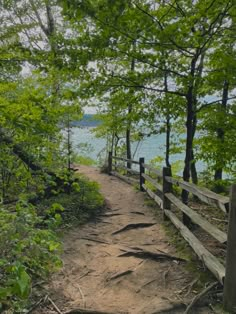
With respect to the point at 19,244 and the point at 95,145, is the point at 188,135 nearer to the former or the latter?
the point at 19,244

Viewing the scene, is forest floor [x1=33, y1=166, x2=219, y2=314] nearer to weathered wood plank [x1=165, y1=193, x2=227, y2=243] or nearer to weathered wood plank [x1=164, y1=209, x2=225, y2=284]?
weathered wood plank [x1=164, y1=209, x2=225, y2=284]

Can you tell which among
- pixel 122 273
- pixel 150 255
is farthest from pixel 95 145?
pixel 122 273

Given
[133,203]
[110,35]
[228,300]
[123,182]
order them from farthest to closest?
[123,182] < [133,203] < [110,35] < [228,300]

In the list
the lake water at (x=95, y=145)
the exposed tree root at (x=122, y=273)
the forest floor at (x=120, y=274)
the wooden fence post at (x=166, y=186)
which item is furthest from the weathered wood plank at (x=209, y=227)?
the lake water at (x=95, y=145)

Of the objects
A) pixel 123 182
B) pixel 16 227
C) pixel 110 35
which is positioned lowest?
pixel 123 182

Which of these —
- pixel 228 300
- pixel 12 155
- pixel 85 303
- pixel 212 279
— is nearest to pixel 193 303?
pixel 228 300

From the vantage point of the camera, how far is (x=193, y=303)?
9.66ft

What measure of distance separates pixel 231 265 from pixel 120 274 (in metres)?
1.55

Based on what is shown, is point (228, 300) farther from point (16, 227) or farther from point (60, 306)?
point (16, 227)

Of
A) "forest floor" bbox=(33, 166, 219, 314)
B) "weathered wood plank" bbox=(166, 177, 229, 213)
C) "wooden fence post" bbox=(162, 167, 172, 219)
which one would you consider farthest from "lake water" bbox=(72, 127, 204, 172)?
"weathered wood plank" bbox=(166, 177, 229, 213)

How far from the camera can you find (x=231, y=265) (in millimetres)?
2775

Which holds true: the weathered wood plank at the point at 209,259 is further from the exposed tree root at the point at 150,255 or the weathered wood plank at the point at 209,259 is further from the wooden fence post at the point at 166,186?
the wooden fence post at the point at 166,186

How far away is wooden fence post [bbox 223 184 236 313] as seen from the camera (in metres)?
2.75

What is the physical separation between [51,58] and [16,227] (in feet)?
9.72
